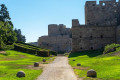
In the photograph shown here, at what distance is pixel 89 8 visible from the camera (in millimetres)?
62000

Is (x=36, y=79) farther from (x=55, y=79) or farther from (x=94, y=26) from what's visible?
(x=94, y=26)

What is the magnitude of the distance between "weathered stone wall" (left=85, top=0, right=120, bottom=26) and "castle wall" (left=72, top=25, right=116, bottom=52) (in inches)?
219

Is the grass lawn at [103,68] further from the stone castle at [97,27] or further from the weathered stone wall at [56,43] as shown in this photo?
the weathered stone wall at [56,43]

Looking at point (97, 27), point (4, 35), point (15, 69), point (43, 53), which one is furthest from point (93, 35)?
point (15, 69)

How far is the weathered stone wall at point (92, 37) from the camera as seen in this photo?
5628 centimetres

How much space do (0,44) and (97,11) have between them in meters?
38.5

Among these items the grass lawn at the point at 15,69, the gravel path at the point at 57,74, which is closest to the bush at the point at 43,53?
the grass lawn at the point at 15,69

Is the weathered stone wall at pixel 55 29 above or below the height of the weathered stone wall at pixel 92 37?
above

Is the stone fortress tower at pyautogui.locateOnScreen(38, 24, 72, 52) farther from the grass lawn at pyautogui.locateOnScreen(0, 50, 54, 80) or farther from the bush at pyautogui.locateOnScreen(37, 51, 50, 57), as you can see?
the grass lawn at pyautogui.locateOnScreen(0, 50, 54, 80)

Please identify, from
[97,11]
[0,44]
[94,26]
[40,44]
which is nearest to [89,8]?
[97,11]

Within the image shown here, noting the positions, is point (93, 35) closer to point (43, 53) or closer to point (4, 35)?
point (43, 53)

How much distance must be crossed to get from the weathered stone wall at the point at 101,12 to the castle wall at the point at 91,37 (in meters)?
5.57

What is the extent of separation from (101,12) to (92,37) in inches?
410

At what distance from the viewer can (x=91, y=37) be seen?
56.8 m
